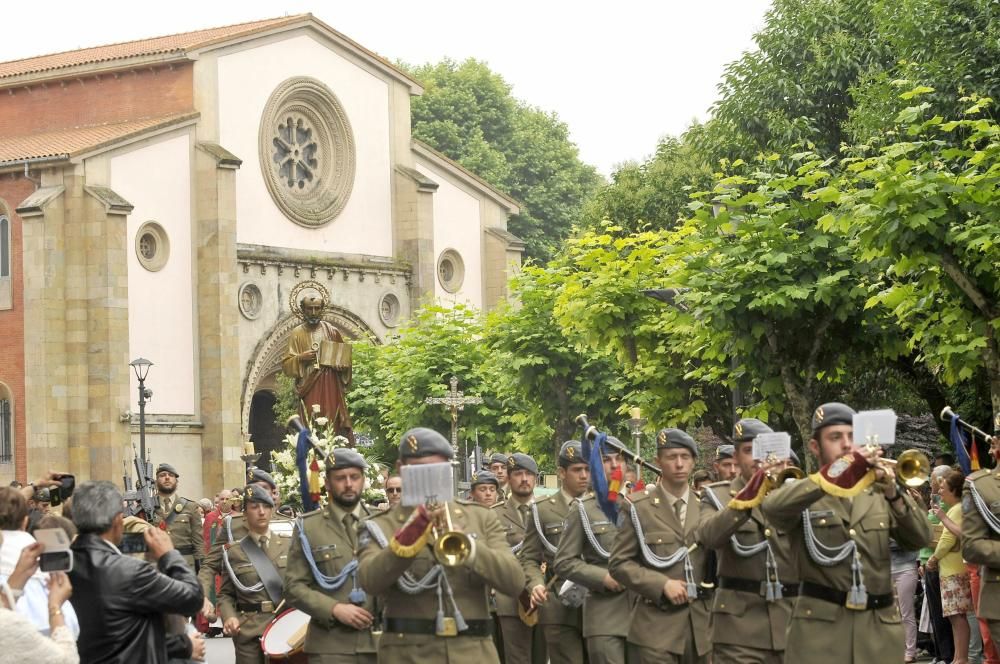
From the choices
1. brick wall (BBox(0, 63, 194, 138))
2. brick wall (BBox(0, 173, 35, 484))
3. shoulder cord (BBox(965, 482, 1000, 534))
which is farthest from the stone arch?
shoulder cord (BBox(965, 482, 1000, 534))

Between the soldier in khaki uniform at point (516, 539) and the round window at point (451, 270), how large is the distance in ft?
139

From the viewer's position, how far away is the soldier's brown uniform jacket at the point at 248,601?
45.1 ft

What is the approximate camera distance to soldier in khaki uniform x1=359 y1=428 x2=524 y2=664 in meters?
9.66

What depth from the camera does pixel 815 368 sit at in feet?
82.9

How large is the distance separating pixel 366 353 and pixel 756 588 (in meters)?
42.6

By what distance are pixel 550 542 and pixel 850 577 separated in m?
4.18

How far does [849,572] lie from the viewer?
10.1m

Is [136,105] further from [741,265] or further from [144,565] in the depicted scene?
→ [144,565]

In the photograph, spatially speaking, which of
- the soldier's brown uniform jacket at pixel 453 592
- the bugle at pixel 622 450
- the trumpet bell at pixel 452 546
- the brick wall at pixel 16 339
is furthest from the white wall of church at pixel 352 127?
the trumpet bell at pixel 452 546

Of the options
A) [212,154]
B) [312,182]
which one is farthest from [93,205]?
[312,182]

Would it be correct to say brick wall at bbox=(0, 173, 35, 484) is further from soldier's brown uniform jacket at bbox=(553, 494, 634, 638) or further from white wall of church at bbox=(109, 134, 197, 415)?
soldier's brown uniform jacket at bbox=(553, 494, 634, 638)

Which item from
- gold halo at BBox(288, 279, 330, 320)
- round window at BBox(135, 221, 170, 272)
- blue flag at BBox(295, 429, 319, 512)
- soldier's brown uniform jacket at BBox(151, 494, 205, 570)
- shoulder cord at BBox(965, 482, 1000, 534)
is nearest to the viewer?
shoulder cord at BBox(965, 482, 1000, 534)

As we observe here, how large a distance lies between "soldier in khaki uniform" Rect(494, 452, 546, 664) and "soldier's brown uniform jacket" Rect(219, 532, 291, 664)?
2109 mm

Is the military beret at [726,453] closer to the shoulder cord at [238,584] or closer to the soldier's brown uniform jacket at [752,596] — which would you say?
the soldier's brown uniform jacket at [752,596]
